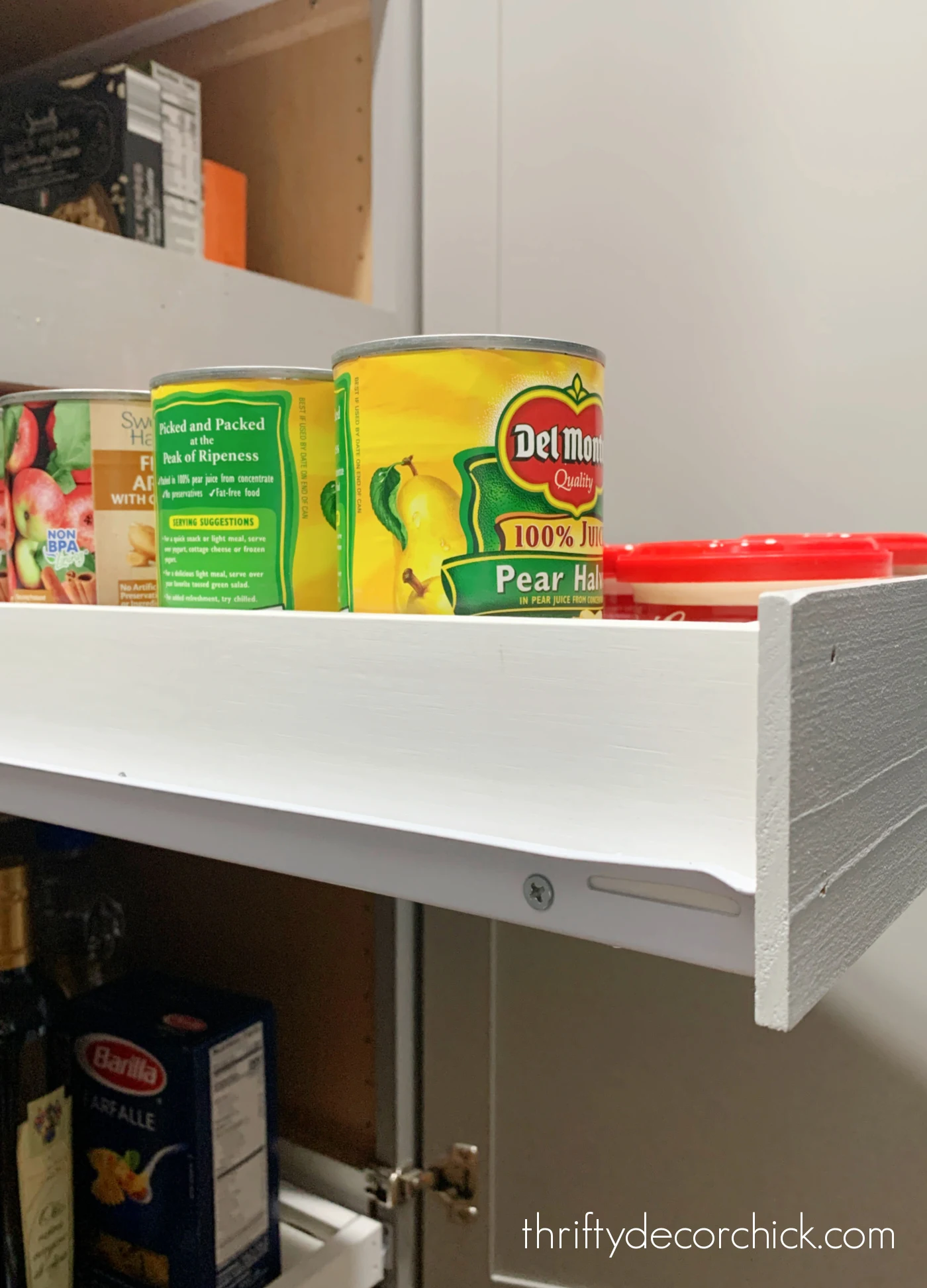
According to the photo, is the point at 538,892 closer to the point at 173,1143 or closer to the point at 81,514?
the point at 81,514

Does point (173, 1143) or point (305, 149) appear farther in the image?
point (305, 149)

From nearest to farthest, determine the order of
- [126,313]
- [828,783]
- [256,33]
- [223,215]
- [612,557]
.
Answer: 1. [828,783]
2. [612,557]
3. [126,313]
4. [223,215]
5. [256,33]

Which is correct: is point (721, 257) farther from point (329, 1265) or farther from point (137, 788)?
point (329, 1265)

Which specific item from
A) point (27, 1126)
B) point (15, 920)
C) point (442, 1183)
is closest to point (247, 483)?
point (15, 920)

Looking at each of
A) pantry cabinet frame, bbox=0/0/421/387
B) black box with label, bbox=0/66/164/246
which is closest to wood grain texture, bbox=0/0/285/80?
pantry cabinet frame, bbox=0/0/421/387

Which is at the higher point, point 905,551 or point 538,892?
point 905,551

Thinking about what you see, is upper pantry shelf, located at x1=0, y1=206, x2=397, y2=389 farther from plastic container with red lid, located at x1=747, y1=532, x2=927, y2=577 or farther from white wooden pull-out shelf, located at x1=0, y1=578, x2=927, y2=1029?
plastic container with red lid, located at x1=747, y1=532, x2=927, y2=577

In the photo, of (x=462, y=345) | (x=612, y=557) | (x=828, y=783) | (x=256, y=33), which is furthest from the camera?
(x=256, y=33)

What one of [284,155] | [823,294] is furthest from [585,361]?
[284,155]

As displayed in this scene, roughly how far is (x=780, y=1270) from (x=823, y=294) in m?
0.81

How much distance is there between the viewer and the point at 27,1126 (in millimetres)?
751

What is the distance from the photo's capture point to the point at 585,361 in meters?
0.44

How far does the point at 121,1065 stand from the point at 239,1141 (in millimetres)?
117

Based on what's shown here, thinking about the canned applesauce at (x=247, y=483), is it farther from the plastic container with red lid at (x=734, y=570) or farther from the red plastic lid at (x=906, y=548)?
the red plastic lid at (x=906, y=548)
